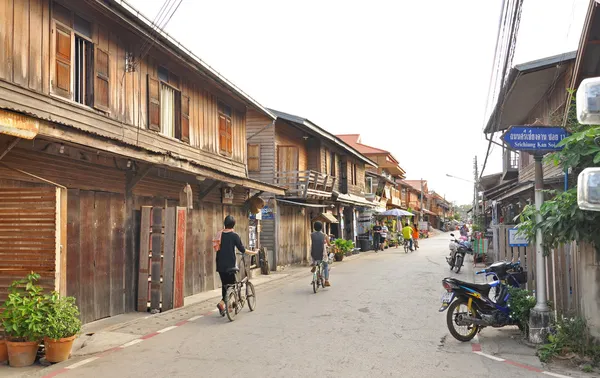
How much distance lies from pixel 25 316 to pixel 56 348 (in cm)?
59

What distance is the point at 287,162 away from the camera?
23.4m

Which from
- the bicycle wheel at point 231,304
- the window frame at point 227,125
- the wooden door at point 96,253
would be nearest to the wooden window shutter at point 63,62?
the wooden door at point 96,253

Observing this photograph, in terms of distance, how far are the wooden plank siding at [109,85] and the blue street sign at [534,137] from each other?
633 cm

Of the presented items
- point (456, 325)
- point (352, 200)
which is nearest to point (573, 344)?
point (456, 325)

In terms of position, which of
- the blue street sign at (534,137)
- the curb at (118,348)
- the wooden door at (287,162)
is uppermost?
the wooden door at (287,162)

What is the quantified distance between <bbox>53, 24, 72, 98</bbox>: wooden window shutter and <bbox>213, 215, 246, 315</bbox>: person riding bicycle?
3855 mm

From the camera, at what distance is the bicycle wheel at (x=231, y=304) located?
972 centimetres

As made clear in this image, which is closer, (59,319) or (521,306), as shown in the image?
(59,319)

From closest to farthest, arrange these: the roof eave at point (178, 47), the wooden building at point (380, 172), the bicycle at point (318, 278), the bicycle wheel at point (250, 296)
Result: 1. the roof eave at point (178, 47)
2. the bicycle wheel at point (250, 296)
3. the bicycle at point (318, 278)
4. the wooden building at point (380, 172)

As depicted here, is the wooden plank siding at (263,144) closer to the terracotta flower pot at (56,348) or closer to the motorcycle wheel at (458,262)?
the motorcycle wheel at (458,262)

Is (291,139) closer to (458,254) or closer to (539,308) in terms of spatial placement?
(458,254)

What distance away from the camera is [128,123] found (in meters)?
11.5

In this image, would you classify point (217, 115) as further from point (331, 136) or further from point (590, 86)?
point (590, 86)

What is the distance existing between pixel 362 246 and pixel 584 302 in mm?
28564
